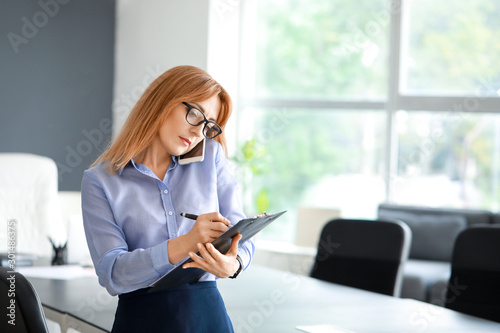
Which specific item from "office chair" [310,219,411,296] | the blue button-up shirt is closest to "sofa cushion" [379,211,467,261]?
"office chair" [310,219,411,296]

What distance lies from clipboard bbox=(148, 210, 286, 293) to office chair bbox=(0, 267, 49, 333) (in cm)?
29

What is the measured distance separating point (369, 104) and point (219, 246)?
5029 mm

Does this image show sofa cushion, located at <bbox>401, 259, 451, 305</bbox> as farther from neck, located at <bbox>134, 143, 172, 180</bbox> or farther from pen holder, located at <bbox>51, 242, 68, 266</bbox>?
neck, located at <bbox>134, 143, 172, 180</bbox>

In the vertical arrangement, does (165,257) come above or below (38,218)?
above

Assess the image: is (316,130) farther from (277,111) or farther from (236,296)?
(236,296)

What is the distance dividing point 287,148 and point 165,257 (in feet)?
17.2

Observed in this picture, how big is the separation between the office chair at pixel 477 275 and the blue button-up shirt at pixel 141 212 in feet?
4.28

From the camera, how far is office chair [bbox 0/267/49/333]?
1670 mm

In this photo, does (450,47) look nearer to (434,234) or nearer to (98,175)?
(434,234)

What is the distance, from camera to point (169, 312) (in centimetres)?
185

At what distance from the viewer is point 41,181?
535cm

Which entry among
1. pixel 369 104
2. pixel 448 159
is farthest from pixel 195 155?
pixel 369 104

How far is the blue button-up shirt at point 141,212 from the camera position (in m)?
1.79

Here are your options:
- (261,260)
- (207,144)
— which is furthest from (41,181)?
(207,144)
